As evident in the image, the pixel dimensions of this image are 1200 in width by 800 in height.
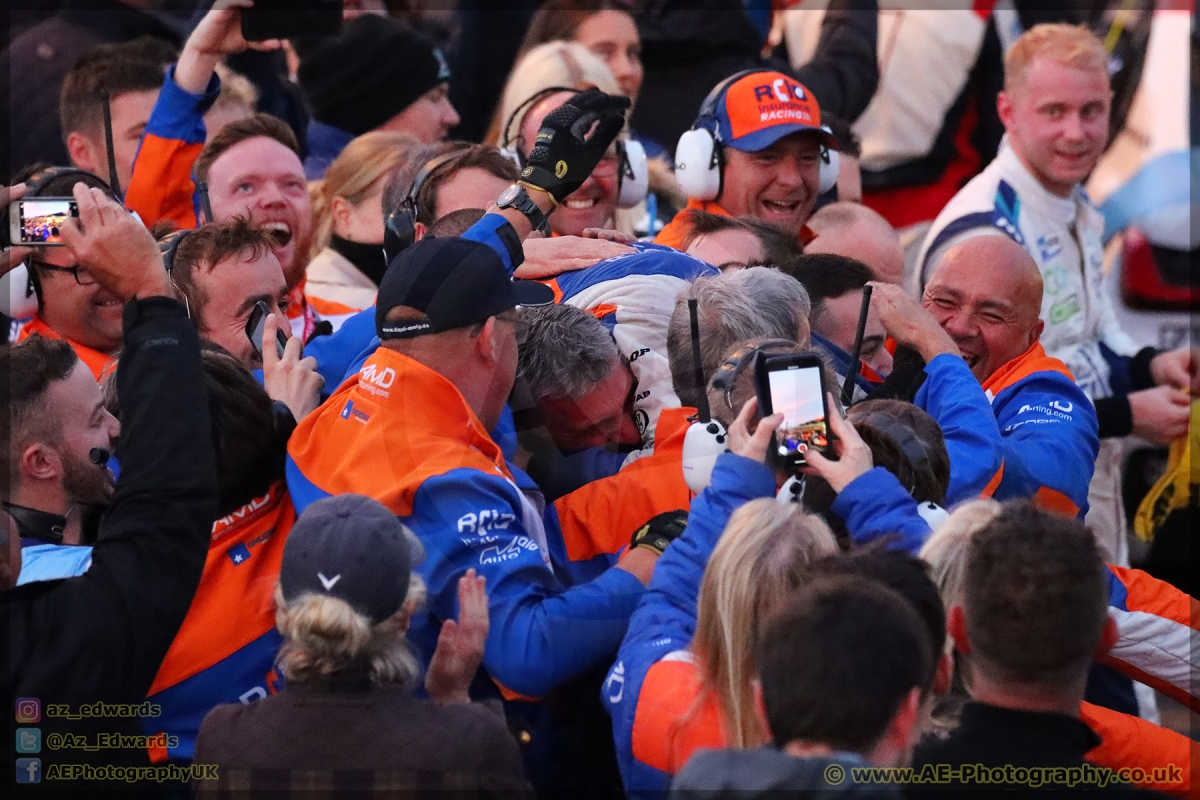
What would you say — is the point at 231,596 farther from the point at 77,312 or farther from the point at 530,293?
the point at 77,312

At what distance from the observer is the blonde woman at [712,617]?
2.21 metres

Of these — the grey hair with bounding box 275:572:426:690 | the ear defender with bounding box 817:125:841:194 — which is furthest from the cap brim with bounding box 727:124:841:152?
the grey hair with bounding box 275:572:426:690

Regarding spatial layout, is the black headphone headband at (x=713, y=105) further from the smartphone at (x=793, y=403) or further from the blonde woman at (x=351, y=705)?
the blonde woman at (x=351, y=705)

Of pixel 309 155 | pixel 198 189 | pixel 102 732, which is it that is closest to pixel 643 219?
pixel 309 155

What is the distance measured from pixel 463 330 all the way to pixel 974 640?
109 centimetres

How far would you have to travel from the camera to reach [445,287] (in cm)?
268

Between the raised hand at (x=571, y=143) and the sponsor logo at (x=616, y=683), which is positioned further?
the raised hand at (x=571, y=143)

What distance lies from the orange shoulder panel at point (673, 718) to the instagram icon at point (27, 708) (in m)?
0.95

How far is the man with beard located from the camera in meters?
2.70

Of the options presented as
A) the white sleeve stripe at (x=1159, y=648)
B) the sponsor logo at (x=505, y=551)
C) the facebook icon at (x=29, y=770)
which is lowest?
the white sleeve stripe at (x=1159, y=648)

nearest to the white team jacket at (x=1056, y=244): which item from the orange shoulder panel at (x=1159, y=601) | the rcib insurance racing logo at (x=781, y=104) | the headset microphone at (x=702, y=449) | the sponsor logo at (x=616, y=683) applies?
the rcib insurance racing logo at (x=781, y=104)

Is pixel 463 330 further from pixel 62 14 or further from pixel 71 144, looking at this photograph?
pixel 62 14

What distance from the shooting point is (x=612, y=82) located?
199 inches

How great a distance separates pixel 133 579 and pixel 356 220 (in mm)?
2356
